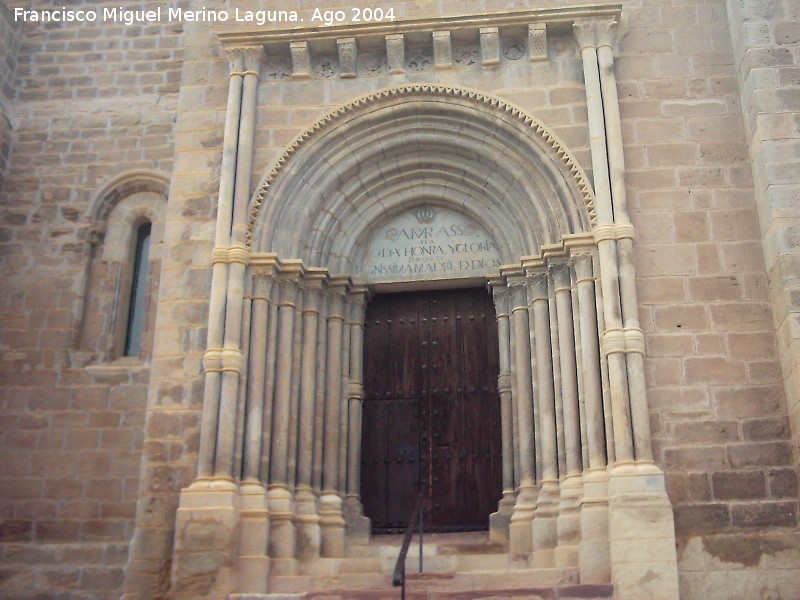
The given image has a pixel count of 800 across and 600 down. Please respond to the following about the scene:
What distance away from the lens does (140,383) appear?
38.5ft

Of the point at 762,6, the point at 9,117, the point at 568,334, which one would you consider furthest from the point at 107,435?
the point at 762,6

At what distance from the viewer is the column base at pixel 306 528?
9.62m

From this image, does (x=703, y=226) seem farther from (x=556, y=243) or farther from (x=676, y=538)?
(x=676, y=538)

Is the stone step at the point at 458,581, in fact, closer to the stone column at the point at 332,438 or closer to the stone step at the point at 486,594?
the stone step at the point at 486,594

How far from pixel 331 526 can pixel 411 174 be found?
401 cm

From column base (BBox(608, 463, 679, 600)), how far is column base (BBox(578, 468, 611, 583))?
0.42ft

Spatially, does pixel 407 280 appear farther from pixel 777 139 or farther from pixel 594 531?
pixel 777 139

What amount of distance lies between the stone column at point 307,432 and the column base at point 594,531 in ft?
8.50

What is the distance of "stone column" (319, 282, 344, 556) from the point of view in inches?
391

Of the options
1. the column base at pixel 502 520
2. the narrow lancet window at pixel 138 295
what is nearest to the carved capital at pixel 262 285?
the narrow lancet window at pixel 138 295

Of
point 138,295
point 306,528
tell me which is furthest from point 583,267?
point 138,295

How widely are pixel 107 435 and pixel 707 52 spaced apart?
7.97m

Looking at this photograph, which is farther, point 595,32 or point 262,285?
point 595,32

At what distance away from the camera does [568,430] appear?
9547 mm
